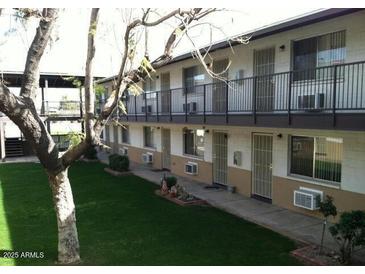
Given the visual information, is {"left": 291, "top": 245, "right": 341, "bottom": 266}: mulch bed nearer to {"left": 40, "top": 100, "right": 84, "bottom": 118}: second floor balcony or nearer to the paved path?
the paved path

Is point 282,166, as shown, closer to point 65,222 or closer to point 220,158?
point 220,158

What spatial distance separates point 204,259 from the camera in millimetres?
7672

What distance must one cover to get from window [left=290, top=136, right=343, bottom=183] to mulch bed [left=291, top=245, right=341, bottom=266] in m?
2.82

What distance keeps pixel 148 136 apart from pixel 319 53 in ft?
44.4

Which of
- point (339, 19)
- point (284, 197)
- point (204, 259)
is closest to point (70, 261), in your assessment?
point (204, 259)

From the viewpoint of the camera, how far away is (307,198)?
10586 mm

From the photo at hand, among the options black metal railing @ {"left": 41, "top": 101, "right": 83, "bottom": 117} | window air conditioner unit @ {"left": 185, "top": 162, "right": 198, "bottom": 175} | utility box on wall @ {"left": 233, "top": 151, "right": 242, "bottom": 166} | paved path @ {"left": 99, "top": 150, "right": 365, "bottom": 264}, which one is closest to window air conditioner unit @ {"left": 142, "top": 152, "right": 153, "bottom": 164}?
window air conditioner unit @ {"left": 185, "top": 162, "right": 198, "bottom": 175}

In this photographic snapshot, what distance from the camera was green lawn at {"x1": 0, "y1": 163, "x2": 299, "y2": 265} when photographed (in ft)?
25.6

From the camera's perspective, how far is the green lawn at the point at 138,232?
7789 millimetres

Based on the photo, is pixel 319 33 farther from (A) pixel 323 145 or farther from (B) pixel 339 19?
(A) pixel 323 145

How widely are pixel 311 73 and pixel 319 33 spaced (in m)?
1.13

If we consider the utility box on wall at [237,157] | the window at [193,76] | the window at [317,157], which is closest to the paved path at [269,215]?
the utility box on wall at [237,157]

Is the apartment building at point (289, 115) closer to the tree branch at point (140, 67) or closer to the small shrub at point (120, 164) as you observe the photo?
the tree branch at point (140, 67)

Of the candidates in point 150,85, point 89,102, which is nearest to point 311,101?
point 89,102
